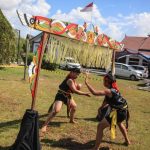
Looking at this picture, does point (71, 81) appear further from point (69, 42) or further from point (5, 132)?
point (5, 132)

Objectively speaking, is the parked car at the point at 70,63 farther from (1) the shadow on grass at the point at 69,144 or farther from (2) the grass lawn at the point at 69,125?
(1) the shadow on grass at the point at 69,144

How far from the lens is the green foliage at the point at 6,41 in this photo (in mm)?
23531

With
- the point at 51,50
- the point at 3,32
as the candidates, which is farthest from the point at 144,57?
the point at 51,50

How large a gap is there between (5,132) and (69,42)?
2.72 m

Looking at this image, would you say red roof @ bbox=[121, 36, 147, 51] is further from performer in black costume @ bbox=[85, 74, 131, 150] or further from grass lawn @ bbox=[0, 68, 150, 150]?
performer in black costume @ bbox=[85, 74, 131, 150]

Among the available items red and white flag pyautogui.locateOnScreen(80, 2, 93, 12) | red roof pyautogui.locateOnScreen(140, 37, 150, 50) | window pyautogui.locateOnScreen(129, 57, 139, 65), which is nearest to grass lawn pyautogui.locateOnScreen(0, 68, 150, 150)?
red and white flag pyautogui.locateOnScreen(80, 2, 93, 12)

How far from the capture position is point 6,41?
78.3 feet

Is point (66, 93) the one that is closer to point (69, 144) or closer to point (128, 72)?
point (69, 144)

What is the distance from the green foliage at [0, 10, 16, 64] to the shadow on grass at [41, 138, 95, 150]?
16374 mm

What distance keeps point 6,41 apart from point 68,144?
17.0 m

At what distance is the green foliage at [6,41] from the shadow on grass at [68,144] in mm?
16374

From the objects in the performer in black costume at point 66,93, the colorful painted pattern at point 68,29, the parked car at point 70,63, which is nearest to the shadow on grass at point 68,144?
the performer in black costume at point 66,93

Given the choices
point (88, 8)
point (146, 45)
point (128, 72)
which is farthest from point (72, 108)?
point (146, 45)

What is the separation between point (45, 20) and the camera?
7633mm
